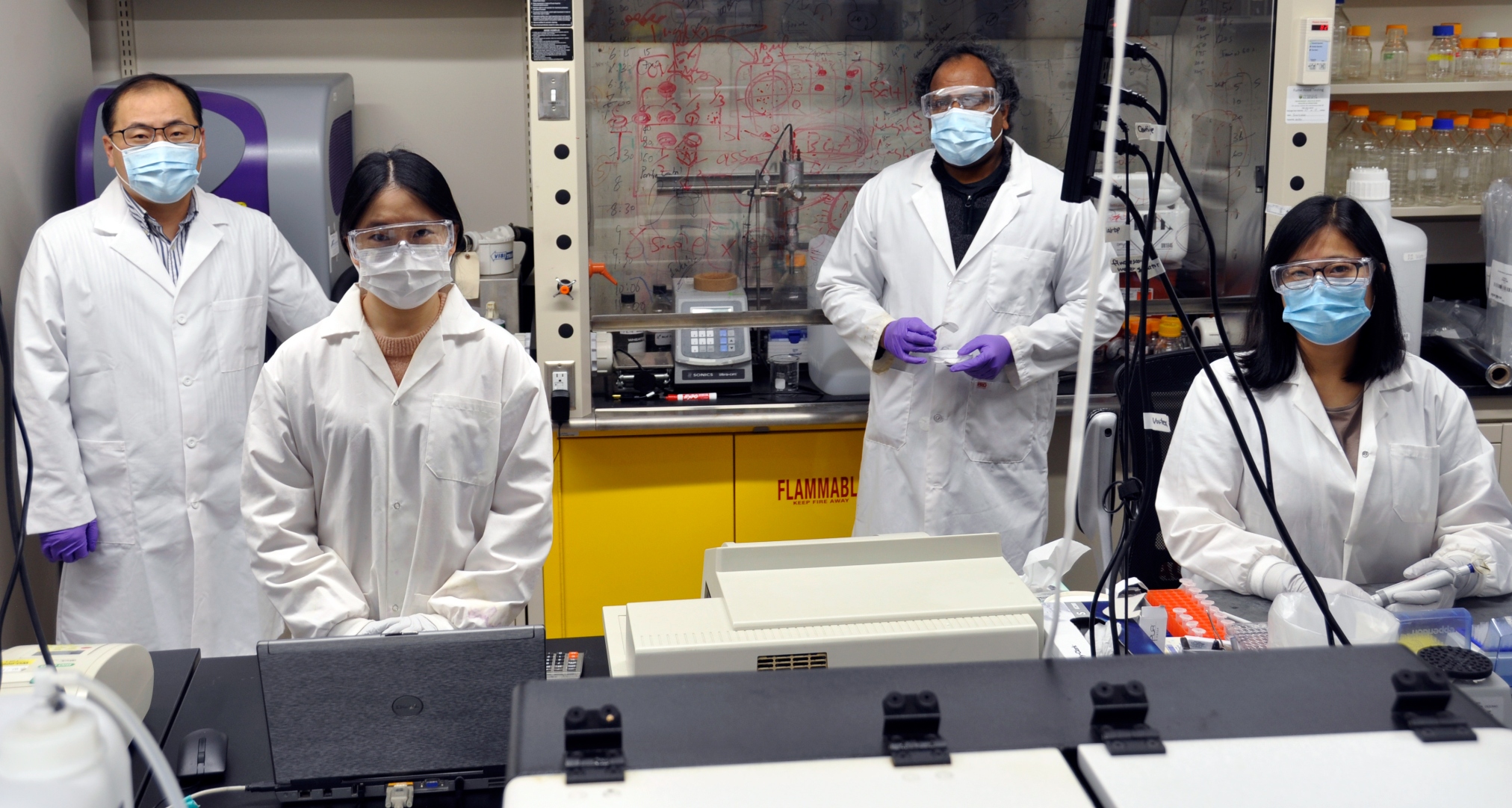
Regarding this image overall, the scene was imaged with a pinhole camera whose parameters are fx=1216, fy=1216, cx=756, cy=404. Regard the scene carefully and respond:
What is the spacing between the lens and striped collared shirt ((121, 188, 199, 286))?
2.50 m

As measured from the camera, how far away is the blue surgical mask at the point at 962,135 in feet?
8.66

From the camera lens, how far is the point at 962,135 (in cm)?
266

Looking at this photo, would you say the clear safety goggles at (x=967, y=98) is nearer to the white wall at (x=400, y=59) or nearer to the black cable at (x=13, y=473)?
the white wall at (x=400, y=59)

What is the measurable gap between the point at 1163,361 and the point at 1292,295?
19.1 inches

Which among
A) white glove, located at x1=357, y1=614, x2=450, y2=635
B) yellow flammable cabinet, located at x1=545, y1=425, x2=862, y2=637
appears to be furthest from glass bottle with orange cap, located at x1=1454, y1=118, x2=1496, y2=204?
white glove, located at x1=357, y1=614, x2=450, y2=635

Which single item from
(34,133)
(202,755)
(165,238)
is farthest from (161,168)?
(202,755)

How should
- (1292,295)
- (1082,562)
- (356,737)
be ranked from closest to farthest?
(356,737)
(1292,295)
(1082,562)

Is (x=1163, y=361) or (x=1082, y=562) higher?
(x=1163, y=361)

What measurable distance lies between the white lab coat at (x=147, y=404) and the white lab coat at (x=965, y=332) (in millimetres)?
1324

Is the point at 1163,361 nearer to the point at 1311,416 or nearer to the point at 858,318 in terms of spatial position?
the point at 1311,416

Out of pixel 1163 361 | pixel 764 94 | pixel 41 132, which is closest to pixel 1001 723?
pixel 1163 361

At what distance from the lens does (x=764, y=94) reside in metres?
3.24

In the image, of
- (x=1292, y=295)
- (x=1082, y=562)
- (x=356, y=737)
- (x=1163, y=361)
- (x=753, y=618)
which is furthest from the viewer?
(x=1082, y=562)

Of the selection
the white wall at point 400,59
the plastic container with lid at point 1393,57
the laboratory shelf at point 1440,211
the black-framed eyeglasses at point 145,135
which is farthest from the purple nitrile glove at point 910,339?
the plastic container with lid at point 1393,57
